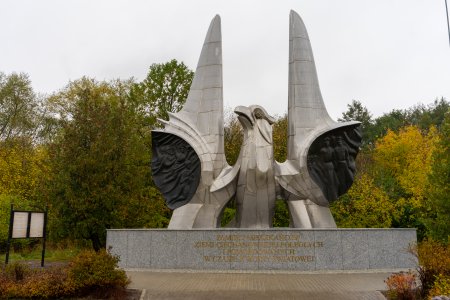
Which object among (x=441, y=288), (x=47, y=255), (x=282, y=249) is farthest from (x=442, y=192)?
(x=47, y=255)

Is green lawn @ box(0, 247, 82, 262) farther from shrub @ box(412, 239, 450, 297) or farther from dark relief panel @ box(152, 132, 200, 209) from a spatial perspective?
shrub @ box(412, 239, 450, 297)

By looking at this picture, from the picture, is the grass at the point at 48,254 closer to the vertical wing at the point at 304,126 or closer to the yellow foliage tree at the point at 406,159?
the vertical wing at the point at 304,126

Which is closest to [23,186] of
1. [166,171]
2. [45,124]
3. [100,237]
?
[45,124]

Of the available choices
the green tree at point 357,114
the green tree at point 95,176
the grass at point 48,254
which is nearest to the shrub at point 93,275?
the green tree at point 95,176

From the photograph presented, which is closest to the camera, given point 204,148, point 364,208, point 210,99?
point 204,148

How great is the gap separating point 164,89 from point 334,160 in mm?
18894

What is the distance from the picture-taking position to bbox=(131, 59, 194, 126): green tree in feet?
108

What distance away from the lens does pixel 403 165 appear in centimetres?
3631

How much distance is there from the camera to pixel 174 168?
18.6m

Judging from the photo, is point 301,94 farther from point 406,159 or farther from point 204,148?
point 406,159

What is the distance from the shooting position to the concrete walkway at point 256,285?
32.0 ft

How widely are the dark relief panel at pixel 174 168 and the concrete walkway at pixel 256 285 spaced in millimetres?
4524

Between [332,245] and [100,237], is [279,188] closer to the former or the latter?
[332,245]

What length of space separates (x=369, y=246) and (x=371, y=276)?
1583 mm
